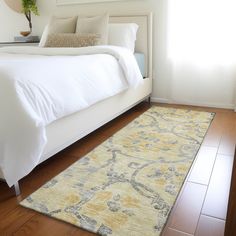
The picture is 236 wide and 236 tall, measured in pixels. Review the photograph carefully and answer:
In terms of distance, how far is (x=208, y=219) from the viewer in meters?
1.21

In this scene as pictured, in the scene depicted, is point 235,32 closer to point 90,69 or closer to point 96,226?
point 90,69

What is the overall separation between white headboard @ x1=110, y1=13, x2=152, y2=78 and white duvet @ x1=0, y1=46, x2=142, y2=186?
105 centimetres

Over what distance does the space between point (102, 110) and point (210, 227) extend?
4.28 ft

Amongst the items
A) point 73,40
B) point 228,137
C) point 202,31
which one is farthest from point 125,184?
point 202,31

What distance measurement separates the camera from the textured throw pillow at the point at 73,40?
262 centimetres

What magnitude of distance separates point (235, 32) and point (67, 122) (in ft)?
6.54

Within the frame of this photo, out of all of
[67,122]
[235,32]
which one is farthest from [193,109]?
[67,122]

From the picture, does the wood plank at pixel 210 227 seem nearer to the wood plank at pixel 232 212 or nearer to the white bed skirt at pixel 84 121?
the wood plank at pixel 232 212

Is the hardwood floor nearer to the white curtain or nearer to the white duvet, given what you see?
the white duvet

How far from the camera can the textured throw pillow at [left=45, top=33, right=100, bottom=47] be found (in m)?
2.62

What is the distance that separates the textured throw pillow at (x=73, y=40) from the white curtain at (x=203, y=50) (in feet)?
3.03

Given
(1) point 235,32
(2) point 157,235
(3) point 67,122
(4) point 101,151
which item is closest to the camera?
(2) point 157,235

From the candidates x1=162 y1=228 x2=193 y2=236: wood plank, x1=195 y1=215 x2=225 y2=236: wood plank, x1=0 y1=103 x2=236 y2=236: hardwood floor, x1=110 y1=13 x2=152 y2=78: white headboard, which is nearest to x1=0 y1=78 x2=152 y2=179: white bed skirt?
x1=0 y1=103 x2=236 y2=236: hardwood floor

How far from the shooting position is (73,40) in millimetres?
2637
